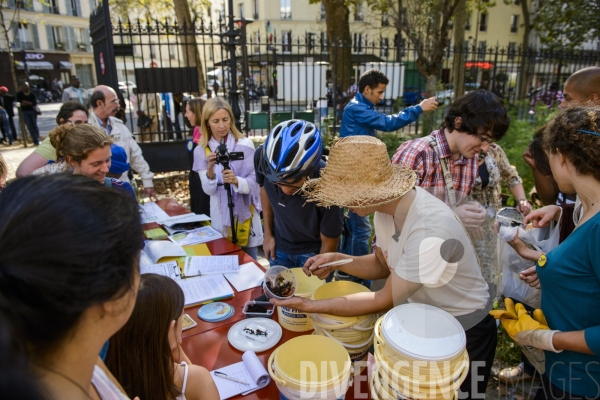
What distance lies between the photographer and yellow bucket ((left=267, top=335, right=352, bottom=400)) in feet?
4.30

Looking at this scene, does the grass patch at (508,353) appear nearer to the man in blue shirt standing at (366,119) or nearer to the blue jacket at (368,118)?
the man in blue shirt standing at (366,119)

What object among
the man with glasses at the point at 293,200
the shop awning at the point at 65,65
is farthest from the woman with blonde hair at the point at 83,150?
the shop awning at the point at 65,65

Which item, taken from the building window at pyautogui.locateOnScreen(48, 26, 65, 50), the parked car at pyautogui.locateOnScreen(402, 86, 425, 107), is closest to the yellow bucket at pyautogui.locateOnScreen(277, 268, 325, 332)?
the parked car at pyautogui.locateOnScreen(402, 86, 425, 107)

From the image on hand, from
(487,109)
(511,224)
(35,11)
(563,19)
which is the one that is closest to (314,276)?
(511,224)

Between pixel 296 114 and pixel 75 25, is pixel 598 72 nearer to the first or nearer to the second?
pixel 296 114

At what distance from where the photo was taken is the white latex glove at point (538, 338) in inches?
62.3

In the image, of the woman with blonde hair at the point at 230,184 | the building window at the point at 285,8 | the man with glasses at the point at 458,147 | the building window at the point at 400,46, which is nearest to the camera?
the man with glasses at the point at 458,147

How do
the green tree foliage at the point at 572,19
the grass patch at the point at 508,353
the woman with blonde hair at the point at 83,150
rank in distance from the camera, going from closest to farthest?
the woman with blonde hair at the point at 83,150, the grass patch at the point at 508,353, the green tree foliage at the point at 572,19

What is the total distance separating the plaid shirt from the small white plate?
1336 millimetres

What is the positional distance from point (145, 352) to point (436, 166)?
6.76 ft

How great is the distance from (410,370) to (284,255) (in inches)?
63.6

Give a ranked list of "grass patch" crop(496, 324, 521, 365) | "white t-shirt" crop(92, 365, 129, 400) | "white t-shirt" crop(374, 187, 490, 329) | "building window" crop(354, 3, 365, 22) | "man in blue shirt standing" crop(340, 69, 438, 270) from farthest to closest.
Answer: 1. "building window" crop(354, 3, 365, 22)
2. "man in blue shirt standing" crop(340, 69, 438, 270)
3. "grass patch" crop(496, 324, 521, 365)
4. "white t-shirt" crop(374, 187, 490, 329)
5. "white t-shirt" crop(92, 365, 129, 400)

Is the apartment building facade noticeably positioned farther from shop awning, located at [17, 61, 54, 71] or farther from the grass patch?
the grass patch

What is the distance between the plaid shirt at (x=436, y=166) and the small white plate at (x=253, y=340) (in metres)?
1.34
